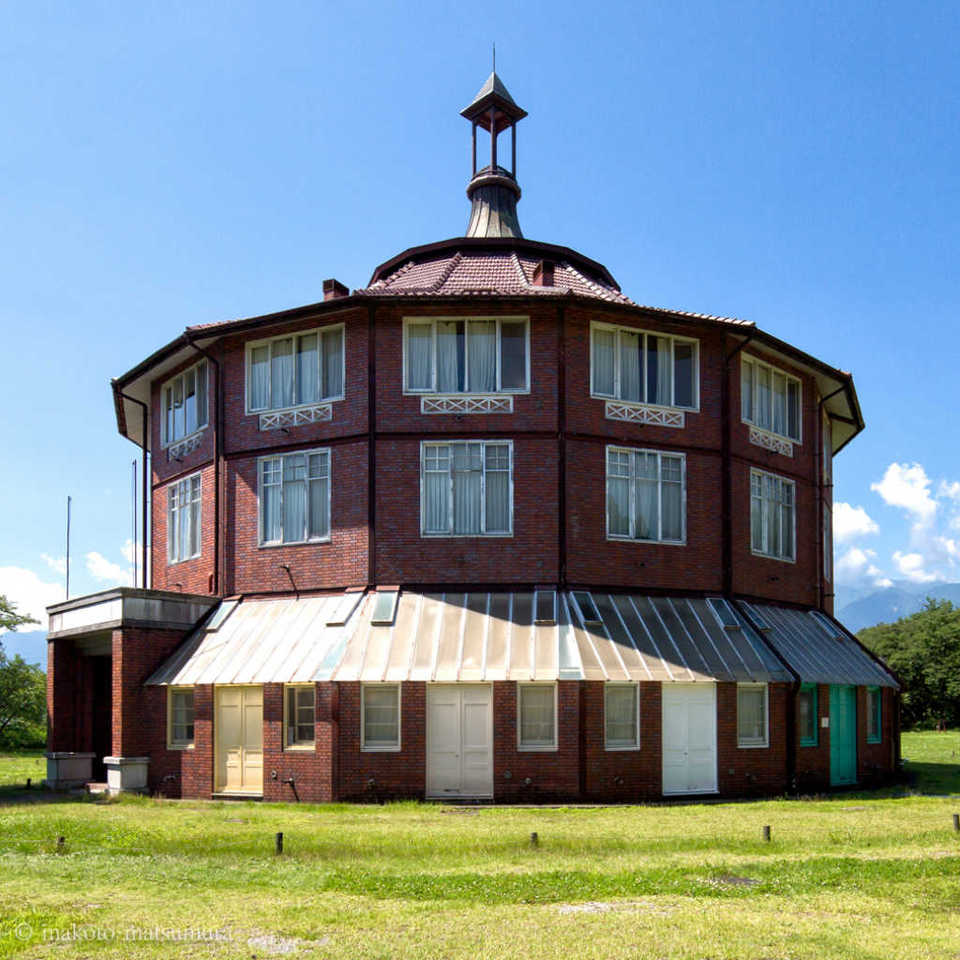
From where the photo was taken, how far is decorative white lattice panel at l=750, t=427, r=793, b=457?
1228 inches

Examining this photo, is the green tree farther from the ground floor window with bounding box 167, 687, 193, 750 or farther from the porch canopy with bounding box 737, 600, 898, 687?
the ground floor window with bounding box 167, 687, 193, 750

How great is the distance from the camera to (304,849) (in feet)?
55.2

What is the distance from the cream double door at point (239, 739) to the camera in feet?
85.2

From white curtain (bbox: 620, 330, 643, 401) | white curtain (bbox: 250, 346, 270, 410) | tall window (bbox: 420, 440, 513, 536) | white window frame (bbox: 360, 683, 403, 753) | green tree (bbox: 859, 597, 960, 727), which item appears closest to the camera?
white window frame (bbox: 360, 683, 403, 753)

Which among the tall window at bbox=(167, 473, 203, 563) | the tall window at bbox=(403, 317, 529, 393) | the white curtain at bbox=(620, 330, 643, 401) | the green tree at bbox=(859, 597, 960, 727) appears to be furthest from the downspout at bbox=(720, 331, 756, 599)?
the green tree at bbox=(859, 597, 960, 727)

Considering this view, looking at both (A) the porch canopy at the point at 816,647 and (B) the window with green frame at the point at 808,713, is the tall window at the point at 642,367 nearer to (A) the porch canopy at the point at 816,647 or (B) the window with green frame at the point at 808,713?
(A) the porch canopy at the point at 816,647

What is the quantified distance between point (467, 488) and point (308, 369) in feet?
17.1

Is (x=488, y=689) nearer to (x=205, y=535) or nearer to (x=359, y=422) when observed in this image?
(x=359, y=422)

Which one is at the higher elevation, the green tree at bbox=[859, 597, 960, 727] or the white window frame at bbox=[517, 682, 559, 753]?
the white window frame at bbox=[517, 682, 559, 753]

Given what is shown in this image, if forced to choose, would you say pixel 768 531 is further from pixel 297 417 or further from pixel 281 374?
pixel 281 374

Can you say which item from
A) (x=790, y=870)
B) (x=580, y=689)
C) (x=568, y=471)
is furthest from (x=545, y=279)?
(x=790, y=870)

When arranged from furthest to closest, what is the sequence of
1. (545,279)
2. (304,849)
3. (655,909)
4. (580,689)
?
(545,279)
(580,689)
(304,849)
(655,909)

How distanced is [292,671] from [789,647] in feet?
41.3

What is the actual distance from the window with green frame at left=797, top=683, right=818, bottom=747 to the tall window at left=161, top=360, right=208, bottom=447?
17.3m
